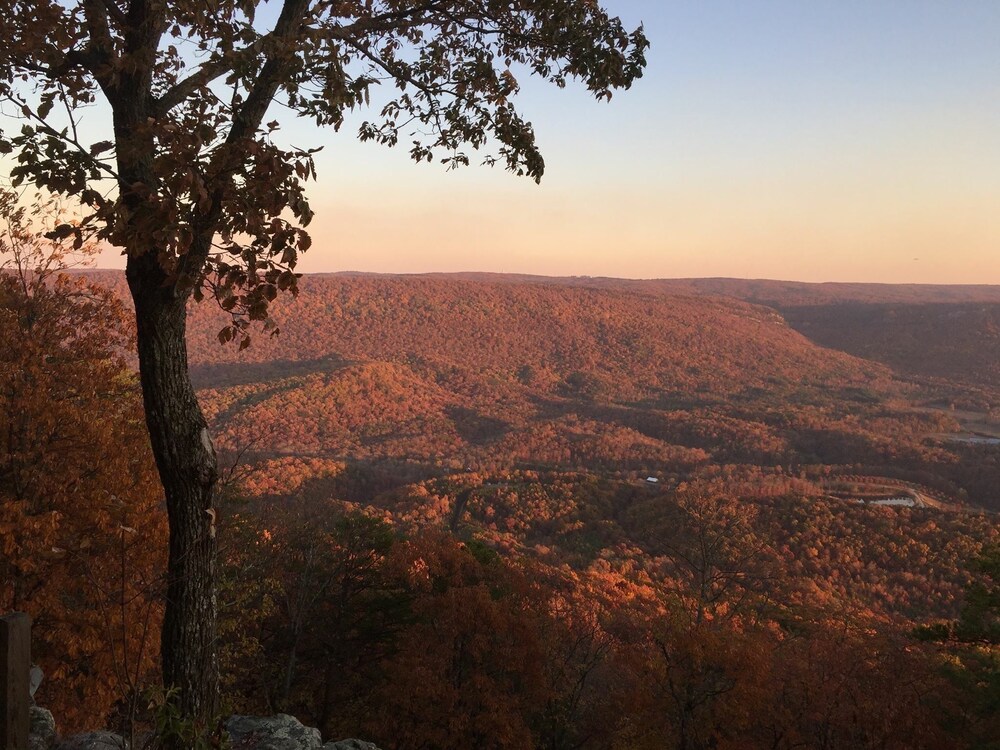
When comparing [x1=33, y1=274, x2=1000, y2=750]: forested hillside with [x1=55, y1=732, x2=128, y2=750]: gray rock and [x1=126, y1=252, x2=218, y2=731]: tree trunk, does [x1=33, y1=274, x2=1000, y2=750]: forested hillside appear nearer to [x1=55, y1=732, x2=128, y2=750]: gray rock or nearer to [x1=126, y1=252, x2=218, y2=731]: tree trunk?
[x1=55, y1=732, x2=128, y2=750]: gray rock

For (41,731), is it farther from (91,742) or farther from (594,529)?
(594,529)

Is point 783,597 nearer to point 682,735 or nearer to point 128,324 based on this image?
point 682,735

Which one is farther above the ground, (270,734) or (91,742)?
(91,742)

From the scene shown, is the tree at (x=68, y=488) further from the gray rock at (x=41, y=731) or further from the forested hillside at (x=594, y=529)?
the gray rock at (x=41, y=731)

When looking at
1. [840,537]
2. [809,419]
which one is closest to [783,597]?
[840,537]

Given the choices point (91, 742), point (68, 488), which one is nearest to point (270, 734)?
point (91, 742)

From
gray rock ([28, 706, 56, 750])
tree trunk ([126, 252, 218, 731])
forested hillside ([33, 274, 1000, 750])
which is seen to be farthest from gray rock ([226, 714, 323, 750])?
forested hillside ([33, 274, 1000, 750])

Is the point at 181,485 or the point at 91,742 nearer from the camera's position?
the point at 181,485
